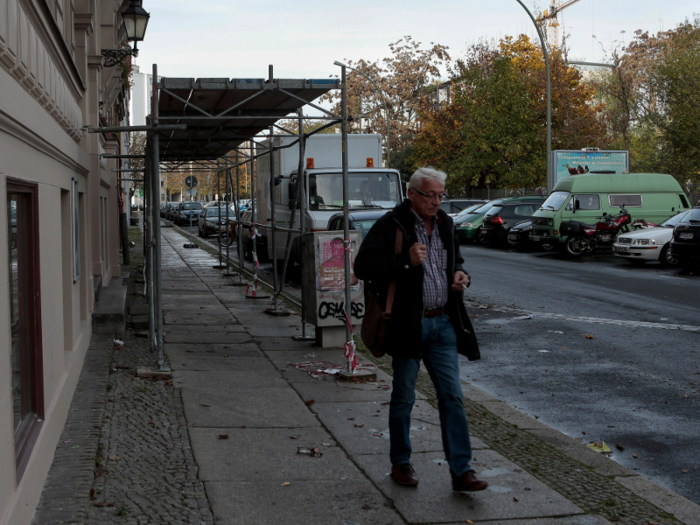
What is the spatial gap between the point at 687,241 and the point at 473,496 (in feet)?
51.3

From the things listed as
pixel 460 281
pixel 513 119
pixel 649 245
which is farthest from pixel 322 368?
pixel 513 119

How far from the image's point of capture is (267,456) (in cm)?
537

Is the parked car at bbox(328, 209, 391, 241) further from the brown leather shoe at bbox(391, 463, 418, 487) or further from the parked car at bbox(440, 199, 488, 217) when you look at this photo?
the parked car at bbox(440, 199, 488, 217)

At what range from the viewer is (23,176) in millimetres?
4293

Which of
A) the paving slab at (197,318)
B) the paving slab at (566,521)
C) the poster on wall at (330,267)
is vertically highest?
the poster on wall at (330,267)

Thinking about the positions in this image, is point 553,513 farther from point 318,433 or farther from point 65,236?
point 65,236

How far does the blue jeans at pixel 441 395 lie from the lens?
4.71 metres

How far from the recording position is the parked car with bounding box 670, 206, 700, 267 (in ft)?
60.5

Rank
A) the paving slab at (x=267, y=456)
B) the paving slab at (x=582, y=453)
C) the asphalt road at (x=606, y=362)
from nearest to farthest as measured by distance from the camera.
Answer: the paving slab at (x=267, y=456) → the paving slab at (x=582, y=453) → the asphalt road at (x=606, y=362)

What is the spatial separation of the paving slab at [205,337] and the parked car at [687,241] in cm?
1185

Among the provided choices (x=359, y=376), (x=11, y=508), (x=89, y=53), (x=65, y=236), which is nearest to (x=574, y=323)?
(x=359, y=376)

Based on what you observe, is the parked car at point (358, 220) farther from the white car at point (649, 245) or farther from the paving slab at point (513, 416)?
the paving slab at point (513, 416)

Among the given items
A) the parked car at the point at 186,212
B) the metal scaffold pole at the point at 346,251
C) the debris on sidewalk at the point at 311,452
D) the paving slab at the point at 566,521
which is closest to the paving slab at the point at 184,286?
the metal scaffold pole at the point at 346,251

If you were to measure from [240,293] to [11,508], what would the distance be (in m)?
12.0
